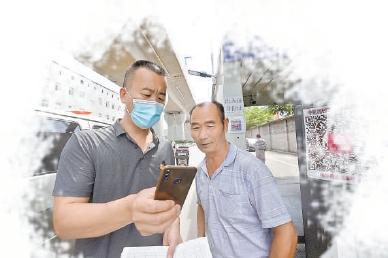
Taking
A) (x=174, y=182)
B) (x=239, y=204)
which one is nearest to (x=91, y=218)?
(x=174, y=182)

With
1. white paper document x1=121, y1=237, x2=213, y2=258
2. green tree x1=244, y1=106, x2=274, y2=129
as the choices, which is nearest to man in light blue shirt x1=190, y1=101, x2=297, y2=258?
white paper document x1=121, y1=237, x2=213, y2=258

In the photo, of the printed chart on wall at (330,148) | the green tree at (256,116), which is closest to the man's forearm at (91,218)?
the printed chart on wall at (330,148)

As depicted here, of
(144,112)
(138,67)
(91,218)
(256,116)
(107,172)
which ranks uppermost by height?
Result: (256,116)

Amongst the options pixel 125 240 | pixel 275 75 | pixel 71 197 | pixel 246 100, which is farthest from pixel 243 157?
pixel 246 100

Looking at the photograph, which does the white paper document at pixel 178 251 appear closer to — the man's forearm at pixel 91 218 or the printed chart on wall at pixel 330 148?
the man's forearm at pixel 91 218

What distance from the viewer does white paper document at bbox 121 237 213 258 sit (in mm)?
833

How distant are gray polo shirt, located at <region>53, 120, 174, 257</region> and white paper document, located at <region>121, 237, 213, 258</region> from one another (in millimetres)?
257

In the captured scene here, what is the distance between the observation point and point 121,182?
107cm

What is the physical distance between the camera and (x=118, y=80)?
1497 cm

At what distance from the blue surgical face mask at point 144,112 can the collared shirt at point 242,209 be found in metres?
0.61

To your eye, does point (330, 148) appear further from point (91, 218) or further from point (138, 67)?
point (91, 218)

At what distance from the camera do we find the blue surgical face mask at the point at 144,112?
1193 mm

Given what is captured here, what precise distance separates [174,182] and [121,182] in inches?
16.7

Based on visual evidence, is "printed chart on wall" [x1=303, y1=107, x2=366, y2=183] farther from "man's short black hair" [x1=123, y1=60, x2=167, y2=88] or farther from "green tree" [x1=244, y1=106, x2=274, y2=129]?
"green tree" [x1=244, y1=106, x2=274, y2=129]
